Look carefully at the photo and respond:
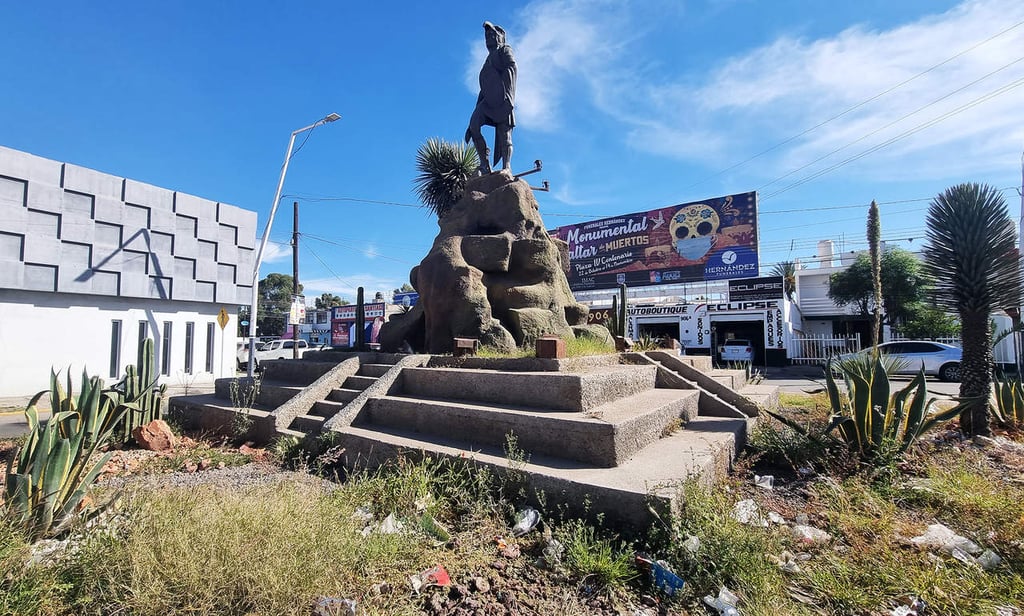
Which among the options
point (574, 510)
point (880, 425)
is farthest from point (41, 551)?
point (880, 425)

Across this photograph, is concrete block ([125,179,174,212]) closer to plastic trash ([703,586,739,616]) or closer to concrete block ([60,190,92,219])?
concrete block ([60,190,92,219])

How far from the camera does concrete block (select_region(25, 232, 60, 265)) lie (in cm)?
1204

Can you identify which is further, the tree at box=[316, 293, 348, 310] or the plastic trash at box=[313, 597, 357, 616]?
the tree at box=[316, 293, 348, 310]

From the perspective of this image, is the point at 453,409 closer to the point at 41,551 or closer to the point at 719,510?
the point at 719,510

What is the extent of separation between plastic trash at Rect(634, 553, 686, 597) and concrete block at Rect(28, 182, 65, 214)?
16.6m

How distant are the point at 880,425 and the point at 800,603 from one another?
2.49 m

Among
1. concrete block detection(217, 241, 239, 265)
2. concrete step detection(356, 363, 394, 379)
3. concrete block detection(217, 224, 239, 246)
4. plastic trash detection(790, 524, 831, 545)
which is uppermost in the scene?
concrete block detection(217, 224, 239, 246)

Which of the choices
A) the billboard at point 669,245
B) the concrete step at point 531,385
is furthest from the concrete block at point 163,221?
the billboard at point 669,245

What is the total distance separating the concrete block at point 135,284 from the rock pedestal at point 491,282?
10.5 metres

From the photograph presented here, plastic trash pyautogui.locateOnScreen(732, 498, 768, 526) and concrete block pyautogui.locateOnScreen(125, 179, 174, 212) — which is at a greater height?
concrete block pyautogui.locateOnScreen(125, 179, 174, 212)

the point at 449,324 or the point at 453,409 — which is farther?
the point at 449,324

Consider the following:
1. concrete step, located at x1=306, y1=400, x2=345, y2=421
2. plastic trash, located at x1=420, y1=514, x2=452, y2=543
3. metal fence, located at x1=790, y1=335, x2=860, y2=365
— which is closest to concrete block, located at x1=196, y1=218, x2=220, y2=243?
concrete step, located at x1=306, y1=400, x2=345, y2=421

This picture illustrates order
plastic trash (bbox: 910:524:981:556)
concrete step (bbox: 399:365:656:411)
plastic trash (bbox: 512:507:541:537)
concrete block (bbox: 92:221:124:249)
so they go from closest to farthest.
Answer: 1. plastic trash (bbox: 910:524:981:556)
2. plastic trash (bbox: 512:507:541:537)
3. concrete step (bbox: 399:365:656:411)
4. concrete block (bbox: 92:221:124:249)

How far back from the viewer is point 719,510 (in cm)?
298
